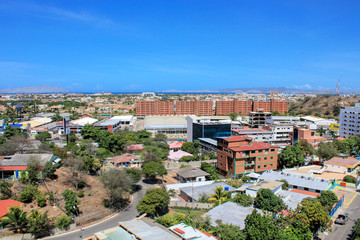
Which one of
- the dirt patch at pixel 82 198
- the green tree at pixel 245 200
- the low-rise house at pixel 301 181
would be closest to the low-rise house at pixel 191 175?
the low-rise house at pixel 301 181

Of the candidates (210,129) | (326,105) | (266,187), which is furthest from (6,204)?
(326,105)

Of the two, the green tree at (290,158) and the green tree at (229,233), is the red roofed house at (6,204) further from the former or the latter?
the green tree at (290,158)

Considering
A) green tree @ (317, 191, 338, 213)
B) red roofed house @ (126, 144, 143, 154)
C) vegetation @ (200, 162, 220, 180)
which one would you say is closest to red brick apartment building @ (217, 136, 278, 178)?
vegetation @ (200, 162, 220, 180)

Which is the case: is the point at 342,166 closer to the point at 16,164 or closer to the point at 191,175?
the point at 191,175

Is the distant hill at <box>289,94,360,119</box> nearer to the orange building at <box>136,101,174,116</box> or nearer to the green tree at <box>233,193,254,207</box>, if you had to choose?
the orange building at <box>136,101,174,116</box>

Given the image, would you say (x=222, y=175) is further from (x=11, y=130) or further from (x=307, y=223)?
(x=11, y=130)
